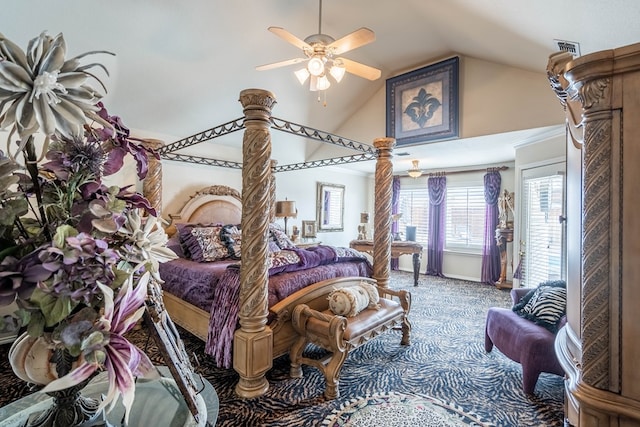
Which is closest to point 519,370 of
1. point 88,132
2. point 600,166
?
point 600,166

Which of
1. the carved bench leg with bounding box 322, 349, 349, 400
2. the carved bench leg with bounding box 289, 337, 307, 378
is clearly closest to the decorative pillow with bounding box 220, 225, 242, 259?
the carved bench leg with bounding box 289, 337, 307, 378

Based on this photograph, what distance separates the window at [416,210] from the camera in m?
6.70

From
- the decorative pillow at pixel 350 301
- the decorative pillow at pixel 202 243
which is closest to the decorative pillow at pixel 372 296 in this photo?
the decorative pillow at pixel 350 301

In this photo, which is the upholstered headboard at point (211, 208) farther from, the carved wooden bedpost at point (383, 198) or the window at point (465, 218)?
the window at point (465, 218)

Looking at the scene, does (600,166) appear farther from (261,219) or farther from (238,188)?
(238,188)

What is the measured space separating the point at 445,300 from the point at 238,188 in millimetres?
3745

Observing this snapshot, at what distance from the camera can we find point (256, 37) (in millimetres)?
3523

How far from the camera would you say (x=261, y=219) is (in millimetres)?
2193

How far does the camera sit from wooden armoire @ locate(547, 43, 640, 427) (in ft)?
2.77

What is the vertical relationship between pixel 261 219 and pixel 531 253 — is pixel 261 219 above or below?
above

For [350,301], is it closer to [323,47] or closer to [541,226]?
[323,47]

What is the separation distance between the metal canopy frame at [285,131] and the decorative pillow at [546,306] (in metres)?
1.95

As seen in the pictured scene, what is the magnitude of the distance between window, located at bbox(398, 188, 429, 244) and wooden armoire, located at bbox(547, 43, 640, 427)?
587 cm

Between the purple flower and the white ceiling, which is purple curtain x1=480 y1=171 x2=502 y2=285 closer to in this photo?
the white ceiling
